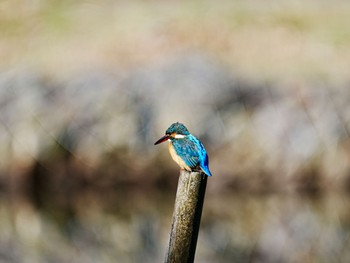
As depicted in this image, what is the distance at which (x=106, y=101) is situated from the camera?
781 inches

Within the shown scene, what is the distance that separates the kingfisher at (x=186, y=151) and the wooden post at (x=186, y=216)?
1.78ft

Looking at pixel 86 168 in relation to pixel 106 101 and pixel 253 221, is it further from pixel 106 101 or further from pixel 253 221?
pixel 253 221

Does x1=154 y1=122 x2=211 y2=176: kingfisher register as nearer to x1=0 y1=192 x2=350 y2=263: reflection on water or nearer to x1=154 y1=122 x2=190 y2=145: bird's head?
x1=154 y1=122 x2=190 y2=145: bird's head

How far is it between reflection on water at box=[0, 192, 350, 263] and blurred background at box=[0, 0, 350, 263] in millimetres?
127

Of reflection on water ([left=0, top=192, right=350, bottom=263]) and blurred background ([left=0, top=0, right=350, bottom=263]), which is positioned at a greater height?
blurred background ([left=0, top=0, right=350, bottom=263])

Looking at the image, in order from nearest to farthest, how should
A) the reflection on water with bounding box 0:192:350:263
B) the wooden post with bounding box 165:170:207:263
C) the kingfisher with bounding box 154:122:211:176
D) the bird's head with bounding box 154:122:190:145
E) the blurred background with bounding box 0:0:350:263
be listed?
the wooden post with bounding box 165:170:207:263
the kingfisher with bounding box 154:122:211:176
the bird's head with bounding box 154:122:190:145
the reflection on water with bounding box 0:192:350:263
the blurred background with bounding box 0:0:350:263

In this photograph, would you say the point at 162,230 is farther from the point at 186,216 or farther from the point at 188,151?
the point at 186,216

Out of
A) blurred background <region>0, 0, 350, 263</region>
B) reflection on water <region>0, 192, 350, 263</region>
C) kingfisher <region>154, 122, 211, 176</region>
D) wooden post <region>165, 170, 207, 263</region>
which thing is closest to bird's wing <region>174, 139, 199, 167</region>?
kingfisher <region>154, 122, 211, 176</region>

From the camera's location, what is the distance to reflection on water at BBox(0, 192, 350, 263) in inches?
521

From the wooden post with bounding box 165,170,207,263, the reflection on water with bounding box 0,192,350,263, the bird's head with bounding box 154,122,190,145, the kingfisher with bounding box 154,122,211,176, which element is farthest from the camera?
the reflection on water with bounding box 0,192,350,263

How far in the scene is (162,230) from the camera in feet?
48.3

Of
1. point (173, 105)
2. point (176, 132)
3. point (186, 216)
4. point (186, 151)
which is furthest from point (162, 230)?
point (186, 216)

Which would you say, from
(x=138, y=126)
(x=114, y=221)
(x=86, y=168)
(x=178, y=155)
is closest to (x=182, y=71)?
(x=138, y=126)

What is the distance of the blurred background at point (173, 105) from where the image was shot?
19.3 m
